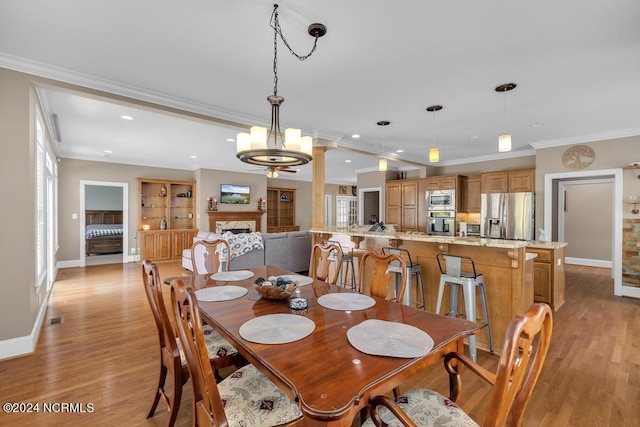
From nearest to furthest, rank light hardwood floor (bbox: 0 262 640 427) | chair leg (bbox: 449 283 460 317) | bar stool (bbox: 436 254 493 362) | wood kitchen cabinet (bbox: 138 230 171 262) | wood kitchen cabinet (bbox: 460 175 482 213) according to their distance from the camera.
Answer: light hardwood floor (bbox: 0 262 640 427), bar stool (bbox: 436 254 493 362), chair leg (bbox: 449 283 460 317), wood kitchen cabinet (bbox: 460 175 482 213), wood kitchen cabinet (bbox: 138 230 171 262)

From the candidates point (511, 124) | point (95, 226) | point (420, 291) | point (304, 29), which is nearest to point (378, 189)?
point (511, 124)

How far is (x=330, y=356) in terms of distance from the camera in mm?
1211

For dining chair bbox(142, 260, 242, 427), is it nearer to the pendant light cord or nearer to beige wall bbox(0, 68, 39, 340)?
the pendant light cord

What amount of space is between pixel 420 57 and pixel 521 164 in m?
5.12

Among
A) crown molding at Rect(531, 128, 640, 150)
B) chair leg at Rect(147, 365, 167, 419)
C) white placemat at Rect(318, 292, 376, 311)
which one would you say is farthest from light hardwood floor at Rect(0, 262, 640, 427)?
crown molding at Rect(531, 128, 640, 150)

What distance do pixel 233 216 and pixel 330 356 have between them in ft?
25.8

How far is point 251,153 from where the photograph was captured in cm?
227

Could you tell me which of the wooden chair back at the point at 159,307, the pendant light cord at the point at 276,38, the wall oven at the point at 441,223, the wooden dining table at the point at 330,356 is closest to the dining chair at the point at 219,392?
the wooden dining table at the point at 330,356

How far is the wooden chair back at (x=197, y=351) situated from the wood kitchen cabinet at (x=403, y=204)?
695 centimetres

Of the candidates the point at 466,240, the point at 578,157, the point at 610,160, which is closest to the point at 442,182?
the point at 578,157

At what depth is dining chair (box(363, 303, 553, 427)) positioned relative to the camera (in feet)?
2.80

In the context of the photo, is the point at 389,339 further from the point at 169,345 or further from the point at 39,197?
the point at 39,197

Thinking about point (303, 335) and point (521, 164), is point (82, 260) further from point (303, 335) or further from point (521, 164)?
point (521, 164)

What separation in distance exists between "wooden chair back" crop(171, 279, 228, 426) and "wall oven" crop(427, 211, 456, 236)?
6.59 meters
